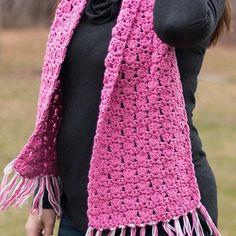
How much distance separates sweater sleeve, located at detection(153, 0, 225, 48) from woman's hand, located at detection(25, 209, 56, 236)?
0.76m

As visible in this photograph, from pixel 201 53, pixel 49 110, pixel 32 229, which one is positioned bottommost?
pixel 32 229

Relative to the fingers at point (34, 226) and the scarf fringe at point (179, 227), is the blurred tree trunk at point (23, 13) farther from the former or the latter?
the scarf fringe at point (179, 227)

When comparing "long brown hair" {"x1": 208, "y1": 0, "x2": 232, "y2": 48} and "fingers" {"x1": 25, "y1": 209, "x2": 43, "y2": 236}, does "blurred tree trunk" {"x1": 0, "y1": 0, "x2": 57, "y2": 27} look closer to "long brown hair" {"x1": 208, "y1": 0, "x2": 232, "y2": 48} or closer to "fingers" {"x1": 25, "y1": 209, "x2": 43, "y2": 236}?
"fingers" {"x1": 25, "y1": 209, "x2": 43, "y2": 236}

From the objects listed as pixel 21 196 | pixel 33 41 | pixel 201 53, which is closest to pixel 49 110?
pixel 21 196

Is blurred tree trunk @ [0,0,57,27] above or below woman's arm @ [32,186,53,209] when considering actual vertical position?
above

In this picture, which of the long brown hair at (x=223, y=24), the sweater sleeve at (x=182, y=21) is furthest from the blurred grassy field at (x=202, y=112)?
the sweater sleeve at (x=182, y=21)

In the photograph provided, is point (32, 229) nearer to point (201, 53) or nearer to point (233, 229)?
point (201, 53)

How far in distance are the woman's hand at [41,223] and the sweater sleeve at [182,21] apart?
760 millimetres

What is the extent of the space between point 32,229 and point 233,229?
3.36 metres

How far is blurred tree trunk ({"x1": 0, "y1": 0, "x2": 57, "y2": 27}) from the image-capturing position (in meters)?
26.0

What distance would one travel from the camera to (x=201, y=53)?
227cm

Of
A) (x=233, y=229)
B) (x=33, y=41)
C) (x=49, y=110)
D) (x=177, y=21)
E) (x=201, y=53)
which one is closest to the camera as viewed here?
(x=177, y=21)

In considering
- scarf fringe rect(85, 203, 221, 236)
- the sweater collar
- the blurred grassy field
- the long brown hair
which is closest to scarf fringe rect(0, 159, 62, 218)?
scarf fringe rect(85, 203, 221, 236)

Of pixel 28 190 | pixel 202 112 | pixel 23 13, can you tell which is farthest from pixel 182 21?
pixel 23 13
